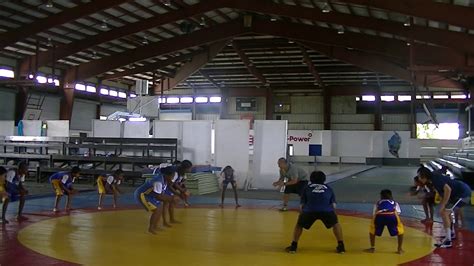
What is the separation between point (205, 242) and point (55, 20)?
57.3ft

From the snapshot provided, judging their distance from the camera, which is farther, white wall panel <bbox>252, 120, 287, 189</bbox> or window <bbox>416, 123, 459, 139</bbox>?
window <bbox>416, 123, 459, 139</bbox>

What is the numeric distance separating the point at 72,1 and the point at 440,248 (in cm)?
1887

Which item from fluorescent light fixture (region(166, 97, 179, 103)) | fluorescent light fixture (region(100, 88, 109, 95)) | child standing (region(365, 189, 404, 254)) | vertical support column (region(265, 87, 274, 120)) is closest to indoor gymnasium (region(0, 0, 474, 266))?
child standing (region(365, 189, 404, 254))

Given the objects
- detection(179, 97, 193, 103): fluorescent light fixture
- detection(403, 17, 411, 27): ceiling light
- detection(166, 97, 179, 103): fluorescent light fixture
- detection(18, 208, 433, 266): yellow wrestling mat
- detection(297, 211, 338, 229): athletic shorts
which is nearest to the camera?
detection(18, 208, 433, 266): yellow wrestling mat

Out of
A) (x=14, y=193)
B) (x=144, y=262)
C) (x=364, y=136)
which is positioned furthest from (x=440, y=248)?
(x=364, y=136)

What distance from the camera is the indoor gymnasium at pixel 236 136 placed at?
27.0 ft

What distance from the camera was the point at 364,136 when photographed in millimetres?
41250

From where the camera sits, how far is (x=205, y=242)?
27.5 feet

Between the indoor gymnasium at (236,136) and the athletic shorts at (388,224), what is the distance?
0.08ft

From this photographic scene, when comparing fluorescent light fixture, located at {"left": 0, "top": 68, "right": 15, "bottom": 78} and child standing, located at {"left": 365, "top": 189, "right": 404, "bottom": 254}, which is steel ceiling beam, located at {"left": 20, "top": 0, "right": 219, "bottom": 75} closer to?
fluorescent light fixture, located at {"left": 0, "top": 68, "right": 15, "bottom": 78}

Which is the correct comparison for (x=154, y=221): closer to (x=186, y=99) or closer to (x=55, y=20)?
(x=55, y=20)

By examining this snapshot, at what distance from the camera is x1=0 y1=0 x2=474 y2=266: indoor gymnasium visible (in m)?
8.23

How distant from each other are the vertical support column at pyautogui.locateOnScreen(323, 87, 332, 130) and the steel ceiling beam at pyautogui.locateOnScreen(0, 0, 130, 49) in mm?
25964

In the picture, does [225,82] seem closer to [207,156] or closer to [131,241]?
[207,156]
